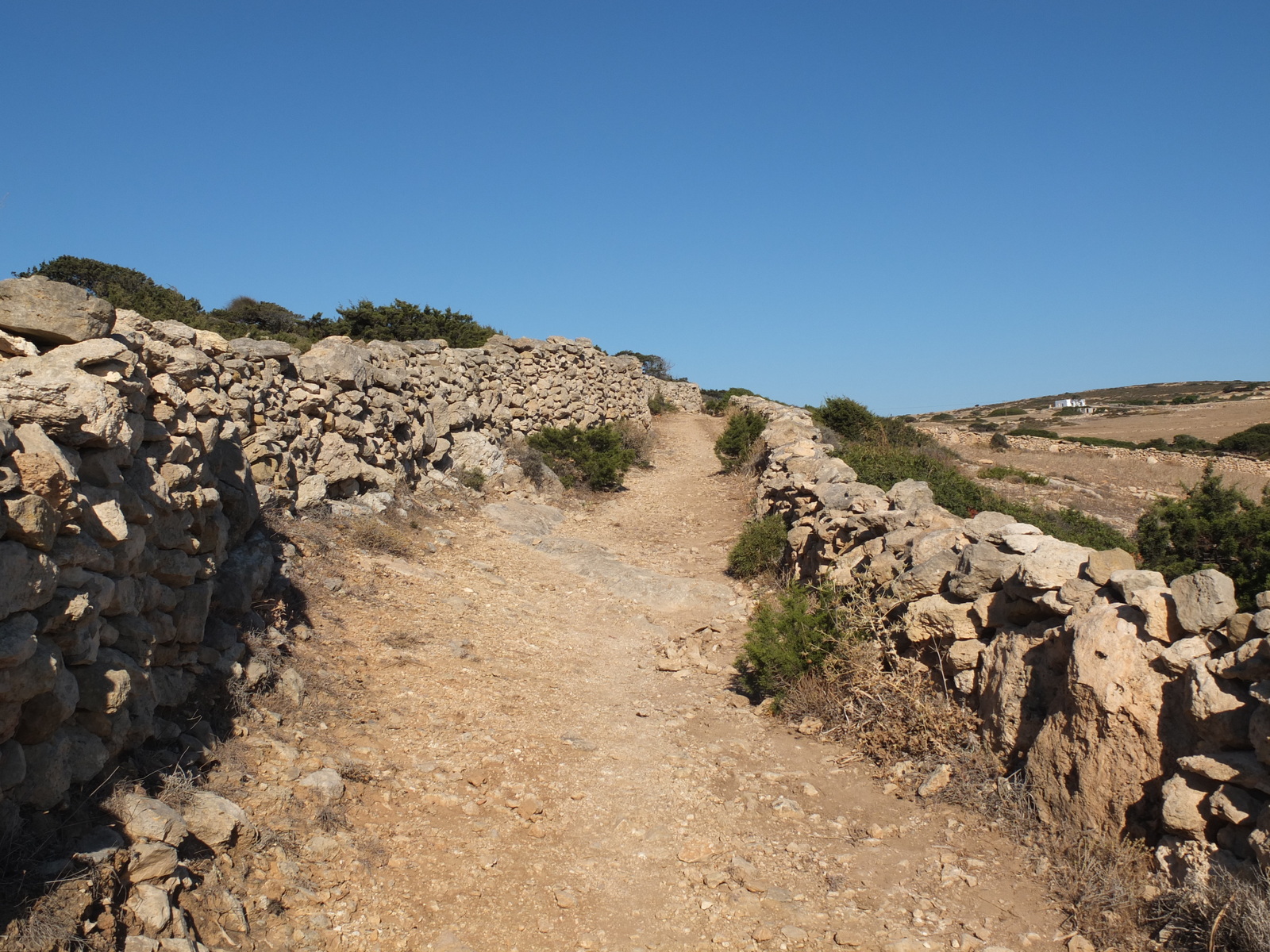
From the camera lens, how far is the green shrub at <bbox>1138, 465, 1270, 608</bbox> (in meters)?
6.87

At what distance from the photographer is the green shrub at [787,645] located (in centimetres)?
618

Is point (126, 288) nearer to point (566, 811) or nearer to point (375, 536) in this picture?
point (375, 536)

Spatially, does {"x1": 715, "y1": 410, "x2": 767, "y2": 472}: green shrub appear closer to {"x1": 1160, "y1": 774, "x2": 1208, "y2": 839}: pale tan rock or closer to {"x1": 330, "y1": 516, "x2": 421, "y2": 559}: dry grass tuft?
{"x1": 330, "y1": 516, "x2": 421, "y2": 559}: dry grass tuft

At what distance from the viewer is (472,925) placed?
11.9ft

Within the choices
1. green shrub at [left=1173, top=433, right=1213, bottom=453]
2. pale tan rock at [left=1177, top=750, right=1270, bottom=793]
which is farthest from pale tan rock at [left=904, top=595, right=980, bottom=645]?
green shrub at [left=1173, top=433, right=1213, bottom=453]

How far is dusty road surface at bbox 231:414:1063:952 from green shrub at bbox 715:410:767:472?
920 cm

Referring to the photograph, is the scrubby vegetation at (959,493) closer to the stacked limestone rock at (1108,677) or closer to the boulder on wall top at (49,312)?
the stacked limestone rock at (1108,677)

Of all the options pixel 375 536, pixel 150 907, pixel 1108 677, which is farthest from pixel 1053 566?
pixel 375 536

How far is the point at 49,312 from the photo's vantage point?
155 inches

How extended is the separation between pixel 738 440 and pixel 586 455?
425 cm

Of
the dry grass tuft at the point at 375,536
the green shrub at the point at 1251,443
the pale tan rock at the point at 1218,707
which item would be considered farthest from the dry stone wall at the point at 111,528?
the green shrub at the point at 1251,443

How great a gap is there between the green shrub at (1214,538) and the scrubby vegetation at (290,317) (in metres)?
12.4

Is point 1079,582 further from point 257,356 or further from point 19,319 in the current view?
point 257,356

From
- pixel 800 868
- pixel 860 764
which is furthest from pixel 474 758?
pixel 860 764
